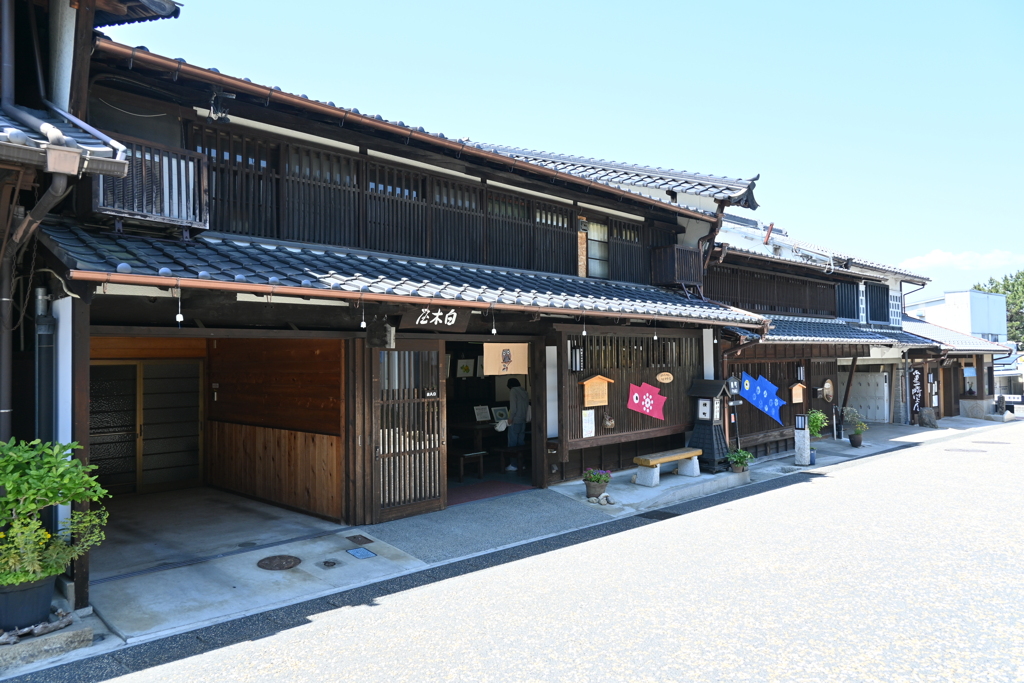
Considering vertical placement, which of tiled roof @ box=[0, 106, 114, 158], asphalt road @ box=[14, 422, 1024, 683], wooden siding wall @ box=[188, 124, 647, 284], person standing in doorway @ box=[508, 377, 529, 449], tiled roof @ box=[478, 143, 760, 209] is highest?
tiled roof @ box=[478, 143, 760, 209]

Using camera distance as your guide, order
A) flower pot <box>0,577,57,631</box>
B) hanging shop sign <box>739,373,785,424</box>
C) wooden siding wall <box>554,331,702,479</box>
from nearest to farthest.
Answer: flower pot <box>0,577,57,631</box> < wooden siding wall <box>554,331,702,479</box> < hanging shop sign <box>739,373,785,424</box>

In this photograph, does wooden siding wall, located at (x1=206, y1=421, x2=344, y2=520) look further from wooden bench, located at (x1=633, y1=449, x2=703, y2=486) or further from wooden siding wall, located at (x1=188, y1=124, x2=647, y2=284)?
wooden bench, located at (x1=633, y1=449, x2=703, y2=486)

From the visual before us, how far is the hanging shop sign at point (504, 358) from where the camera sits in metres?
10.6

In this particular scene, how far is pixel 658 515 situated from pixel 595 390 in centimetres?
255

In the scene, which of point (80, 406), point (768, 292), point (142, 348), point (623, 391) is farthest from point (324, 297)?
point (768, 292)

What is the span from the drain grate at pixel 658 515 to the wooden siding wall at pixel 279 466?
4710mm

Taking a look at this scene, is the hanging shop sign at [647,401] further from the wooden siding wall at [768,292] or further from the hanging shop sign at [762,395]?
the wooden siding wall at [768,292]

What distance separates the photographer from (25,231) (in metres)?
5.07

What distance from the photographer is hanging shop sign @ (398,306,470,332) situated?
835cm

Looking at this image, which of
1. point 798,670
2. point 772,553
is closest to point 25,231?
point 798,670

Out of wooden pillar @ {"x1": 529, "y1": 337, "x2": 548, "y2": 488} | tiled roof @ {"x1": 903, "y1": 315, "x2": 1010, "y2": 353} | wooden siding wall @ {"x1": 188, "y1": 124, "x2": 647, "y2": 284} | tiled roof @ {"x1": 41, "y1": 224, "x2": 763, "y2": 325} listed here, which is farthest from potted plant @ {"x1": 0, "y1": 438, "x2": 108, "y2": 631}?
tiled roof @ {"x1": 903, "y1": 315, "x2": 1010, "y2": 353}

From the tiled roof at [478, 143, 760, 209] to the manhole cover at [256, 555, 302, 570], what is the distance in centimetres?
775

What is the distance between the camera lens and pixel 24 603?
197 inches

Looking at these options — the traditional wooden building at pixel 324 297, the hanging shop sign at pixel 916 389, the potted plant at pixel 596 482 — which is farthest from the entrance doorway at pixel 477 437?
the hanging shop sign at pixel 916 389
